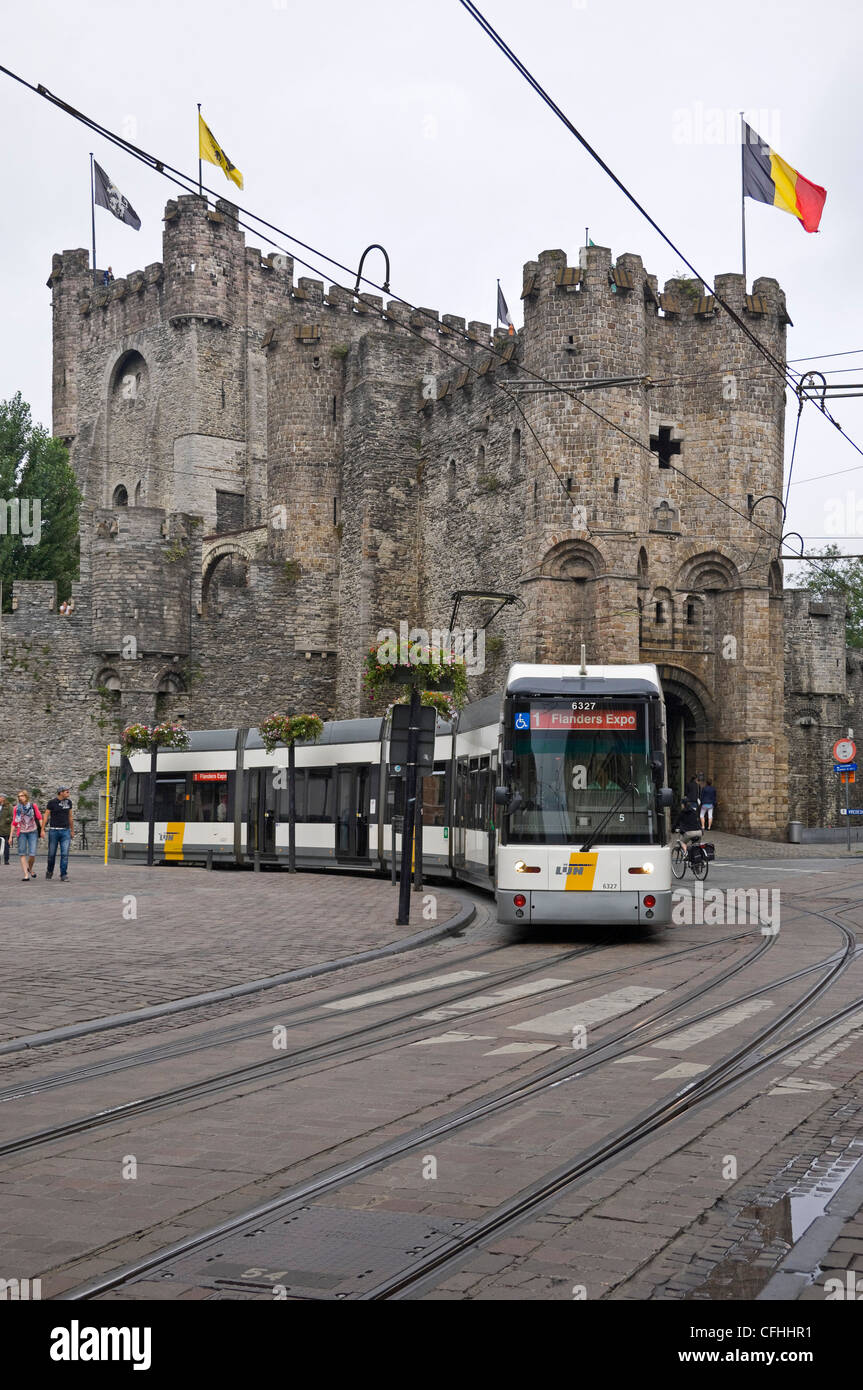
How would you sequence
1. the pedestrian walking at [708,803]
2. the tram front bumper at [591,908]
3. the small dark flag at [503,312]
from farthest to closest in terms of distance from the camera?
the small dark flag at [503,312] < the pedestrian walking at [708,803] < the tram front bumper at [591,908]

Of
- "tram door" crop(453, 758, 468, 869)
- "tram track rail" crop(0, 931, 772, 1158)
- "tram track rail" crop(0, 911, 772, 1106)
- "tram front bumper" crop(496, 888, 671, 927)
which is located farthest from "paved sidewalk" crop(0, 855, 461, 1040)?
"tram track rail" crop(0, 931, 772, 1158)

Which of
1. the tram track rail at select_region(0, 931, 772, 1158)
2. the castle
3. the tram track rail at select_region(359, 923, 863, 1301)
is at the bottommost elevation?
the tram track rail at select_region(0, 931, 772, 1158)

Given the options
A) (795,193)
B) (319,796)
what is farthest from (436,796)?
(795,193)

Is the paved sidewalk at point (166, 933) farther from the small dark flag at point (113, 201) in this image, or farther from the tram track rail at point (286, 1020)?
the small dark flag at point (113, 201)

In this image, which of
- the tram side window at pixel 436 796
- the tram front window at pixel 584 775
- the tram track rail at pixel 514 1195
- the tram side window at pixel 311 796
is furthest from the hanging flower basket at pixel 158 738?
the tram track rail at pixel 514 1195

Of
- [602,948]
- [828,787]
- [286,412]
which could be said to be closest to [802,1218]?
[602,948]

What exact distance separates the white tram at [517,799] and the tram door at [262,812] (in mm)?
25

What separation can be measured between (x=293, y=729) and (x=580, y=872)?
11497 mm

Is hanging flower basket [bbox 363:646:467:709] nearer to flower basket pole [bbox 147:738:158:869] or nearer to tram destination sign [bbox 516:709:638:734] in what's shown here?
tram destination sign [bbox 516:709:638:734]

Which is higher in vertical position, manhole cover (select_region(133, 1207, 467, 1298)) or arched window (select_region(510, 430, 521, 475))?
arched window (select_region(510, 430, 521, 475))

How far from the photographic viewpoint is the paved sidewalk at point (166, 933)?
10.5 m

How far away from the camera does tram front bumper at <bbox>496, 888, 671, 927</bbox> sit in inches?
536

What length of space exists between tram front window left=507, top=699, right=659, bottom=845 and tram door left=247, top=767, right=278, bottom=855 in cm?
1230

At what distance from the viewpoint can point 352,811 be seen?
23875mm
